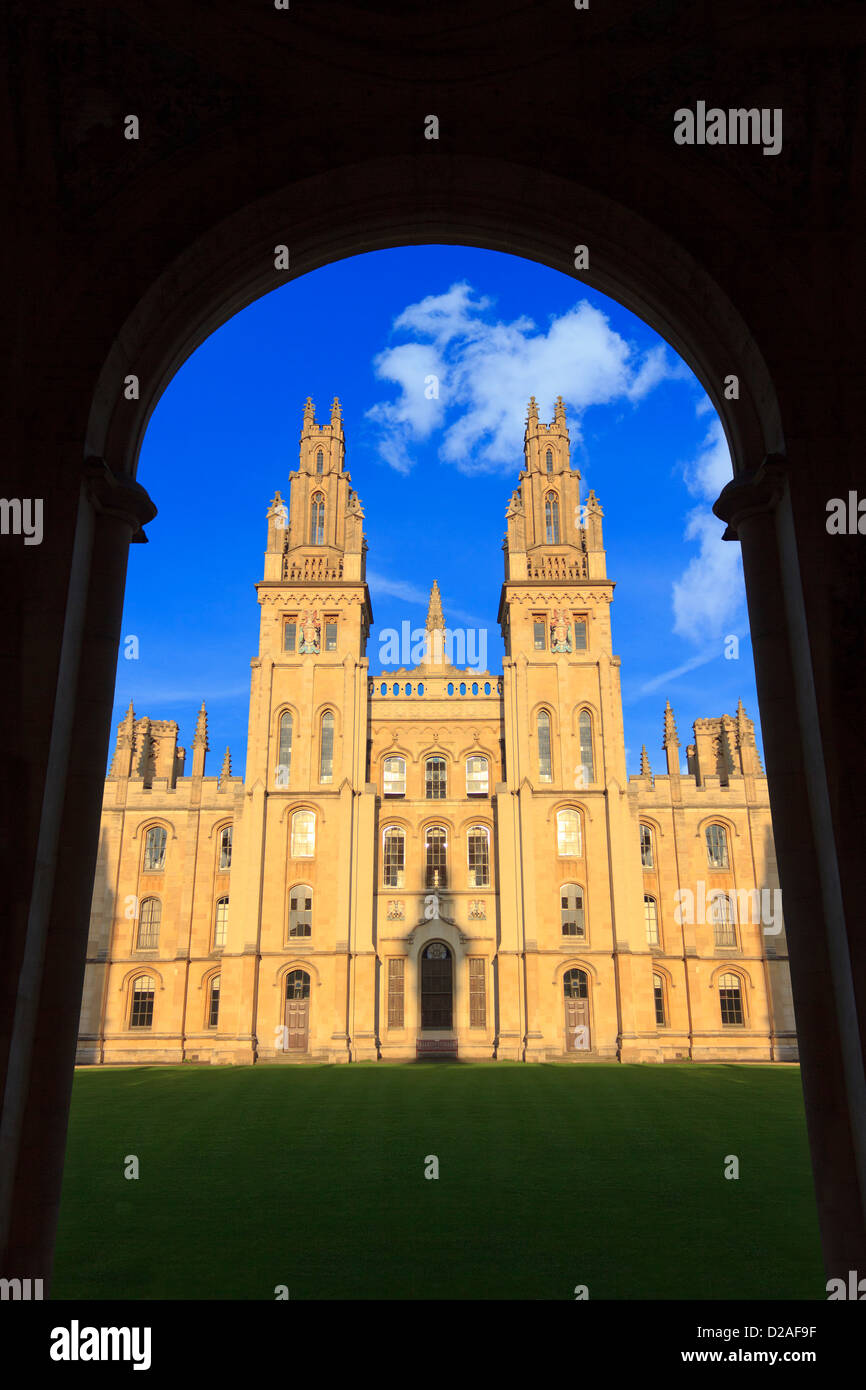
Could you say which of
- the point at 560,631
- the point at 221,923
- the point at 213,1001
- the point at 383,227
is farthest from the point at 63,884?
the point at 221,923

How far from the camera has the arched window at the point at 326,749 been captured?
4125 centimetres

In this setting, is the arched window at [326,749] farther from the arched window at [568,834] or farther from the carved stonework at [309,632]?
the arched window at [568,834]

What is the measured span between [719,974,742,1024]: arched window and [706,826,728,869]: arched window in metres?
5.03

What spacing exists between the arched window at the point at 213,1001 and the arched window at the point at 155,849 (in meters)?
5.95

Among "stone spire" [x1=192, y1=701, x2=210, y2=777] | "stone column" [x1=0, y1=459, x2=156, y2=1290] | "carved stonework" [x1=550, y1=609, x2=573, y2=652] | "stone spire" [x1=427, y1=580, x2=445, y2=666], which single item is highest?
Result: "stone spire" [x1=427, y1=580, x2=445, y2=666]

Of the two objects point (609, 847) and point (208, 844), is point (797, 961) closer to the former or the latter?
point (609, 847)

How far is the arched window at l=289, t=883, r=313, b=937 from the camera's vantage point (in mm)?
39375

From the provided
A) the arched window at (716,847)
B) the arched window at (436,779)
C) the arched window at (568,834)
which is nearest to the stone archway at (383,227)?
the arched window at (568,834)

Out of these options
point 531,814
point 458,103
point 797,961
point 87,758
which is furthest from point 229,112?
point 531,814

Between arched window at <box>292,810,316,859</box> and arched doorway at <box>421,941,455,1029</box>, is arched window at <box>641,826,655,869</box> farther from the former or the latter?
arched window at <box>292,810,316,859</box>

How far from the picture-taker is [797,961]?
6.81m

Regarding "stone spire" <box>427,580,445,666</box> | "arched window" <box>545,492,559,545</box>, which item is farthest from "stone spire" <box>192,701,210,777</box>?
"arched window" <box>545,492,559,545</box>

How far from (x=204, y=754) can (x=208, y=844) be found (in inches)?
177

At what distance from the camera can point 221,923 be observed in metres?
43.4
